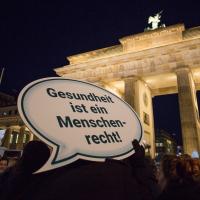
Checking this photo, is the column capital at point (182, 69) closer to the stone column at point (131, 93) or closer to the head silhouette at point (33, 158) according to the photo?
the stone column at point (131, 93)

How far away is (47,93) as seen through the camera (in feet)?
Answer: 6.97

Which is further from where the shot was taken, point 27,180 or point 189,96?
point 189,96

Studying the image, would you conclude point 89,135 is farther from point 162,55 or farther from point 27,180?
point 162,55

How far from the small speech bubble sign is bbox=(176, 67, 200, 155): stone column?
16.5 m

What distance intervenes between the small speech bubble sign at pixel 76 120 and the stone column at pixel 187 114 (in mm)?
16523

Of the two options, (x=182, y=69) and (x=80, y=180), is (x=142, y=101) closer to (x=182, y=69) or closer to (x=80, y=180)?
(x=182, y=69)

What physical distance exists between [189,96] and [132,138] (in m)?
18.5

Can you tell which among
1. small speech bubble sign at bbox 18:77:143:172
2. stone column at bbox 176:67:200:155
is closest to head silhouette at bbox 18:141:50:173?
small speech bubble sign at bbox 18:77:143:172

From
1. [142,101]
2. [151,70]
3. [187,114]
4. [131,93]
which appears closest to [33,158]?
[187,114]

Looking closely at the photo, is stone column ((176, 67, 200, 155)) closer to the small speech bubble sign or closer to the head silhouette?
the small speech bubble sign

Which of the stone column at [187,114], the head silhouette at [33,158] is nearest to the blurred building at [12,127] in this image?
the stone column at [187,114]

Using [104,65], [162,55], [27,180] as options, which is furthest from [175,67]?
[27,180]

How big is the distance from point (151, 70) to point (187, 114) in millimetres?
6081

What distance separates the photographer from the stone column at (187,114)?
1723 centimetres
